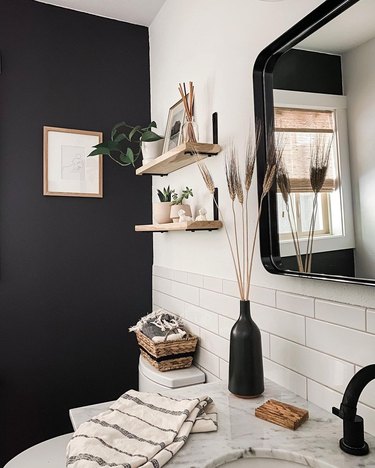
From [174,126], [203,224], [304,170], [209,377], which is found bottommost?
[209,377]

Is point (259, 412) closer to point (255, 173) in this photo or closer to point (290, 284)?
point (290, 284)

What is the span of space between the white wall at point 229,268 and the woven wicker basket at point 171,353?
54 millimetres

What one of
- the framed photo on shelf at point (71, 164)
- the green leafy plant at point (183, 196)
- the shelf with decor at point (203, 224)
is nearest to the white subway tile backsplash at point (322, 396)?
the shelf with decor at point (203, 224)

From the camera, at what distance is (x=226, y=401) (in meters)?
1.16

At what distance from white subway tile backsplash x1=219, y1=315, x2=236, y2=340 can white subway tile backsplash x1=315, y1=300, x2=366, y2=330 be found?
1.57 ft

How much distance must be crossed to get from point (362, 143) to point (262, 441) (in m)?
0.74

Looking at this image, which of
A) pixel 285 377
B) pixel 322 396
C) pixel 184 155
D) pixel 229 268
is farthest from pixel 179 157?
pixel 322 396

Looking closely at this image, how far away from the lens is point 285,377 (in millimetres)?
1249

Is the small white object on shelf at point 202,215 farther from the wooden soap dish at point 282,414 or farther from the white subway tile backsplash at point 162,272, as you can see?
the wooden soap dish at point 282,414

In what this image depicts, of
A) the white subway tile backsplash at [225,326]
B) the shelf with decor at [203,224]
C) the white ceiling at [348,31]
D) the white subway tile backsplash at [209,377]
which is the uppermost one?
the white ceiling at [348,31]

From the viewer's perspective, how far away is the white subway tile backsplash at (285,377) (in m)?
1.18

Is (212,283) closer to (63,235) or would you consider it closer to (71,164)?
(63,235)

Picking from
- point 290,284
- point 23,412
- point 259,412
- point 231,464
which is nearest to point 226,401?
point 259,412

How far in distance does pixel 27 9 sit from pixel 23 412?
215 centimetres
